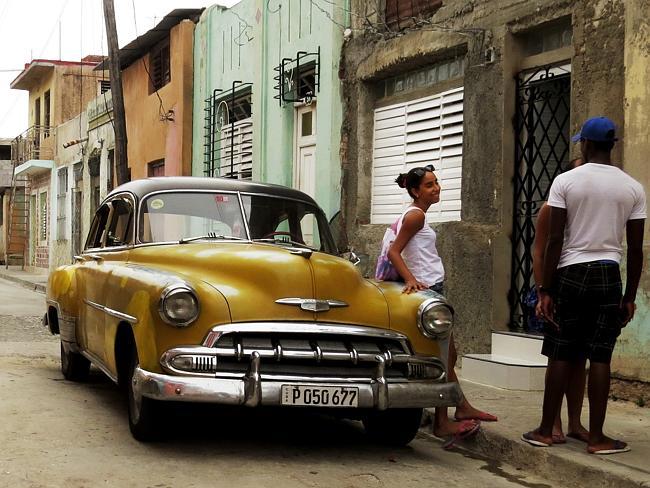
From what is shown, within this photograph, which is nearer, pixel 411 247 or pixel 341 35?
pixel 411 247

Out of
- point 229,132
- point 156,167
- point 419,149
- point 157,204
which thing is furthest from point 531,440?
point 156,167

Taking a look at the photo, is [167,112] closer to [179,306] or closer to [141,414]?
[141,414]

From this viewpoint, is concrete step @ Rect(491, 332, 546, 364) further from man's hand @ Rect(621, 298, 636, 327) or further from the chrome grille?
the chrome grille

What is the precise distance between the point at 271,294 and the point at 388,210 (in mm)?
6500

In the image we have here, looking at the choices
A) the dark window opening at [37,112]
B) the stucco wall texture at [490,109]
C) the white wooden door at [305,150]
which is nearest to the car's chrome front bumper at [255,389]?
the stucco wall texture at [490,109]

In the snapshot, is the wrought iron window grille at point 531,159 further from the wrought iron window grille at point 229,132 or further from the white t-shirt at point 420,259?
the wrought iron window grille at point 229,132

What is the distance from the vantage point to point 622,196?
5332mm

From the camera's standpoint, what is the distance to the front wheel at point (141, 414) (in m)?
5.45

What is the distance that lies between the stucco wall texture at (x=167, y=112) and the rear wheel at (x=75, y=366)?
9744 millimetres

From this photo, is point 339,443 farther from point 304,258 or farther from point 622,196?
point 622,196

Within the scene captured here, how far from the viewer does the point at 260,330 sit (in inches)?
203

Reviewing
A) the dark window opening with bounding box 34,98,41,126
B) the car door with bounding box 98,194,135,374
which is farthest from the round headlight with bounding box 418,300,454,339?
the dark window opening with bounding box 34,98,41,126

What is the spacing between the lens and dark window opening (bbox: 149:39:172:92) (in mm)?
19853

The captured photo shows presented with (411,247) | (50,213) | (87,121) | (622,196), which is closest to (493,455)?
(411,247)
